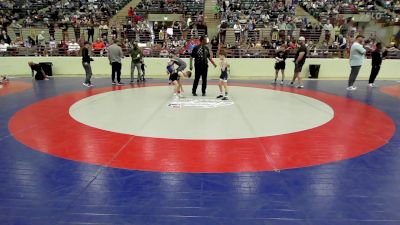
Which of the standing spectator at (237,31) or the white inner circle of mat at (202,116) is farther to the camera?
the standing spectator at (237,31)

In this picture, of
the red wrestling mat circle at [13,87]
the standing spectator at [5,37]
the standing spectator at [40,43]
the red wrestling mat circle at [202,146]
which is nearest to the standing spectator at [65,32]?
the standing spectator at [40,43]

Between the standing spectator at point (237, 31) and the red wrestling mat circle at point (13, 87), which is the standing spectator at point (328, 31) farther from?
the red wrestling mat circle at point (13, 87)

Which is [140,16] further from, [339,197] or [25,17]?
[339,197]

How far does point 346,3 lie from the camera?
928 inches

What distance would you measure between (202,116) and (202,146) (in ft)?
6.71

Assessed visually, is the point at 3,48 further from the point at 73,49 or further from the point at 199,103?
the point at 199,103

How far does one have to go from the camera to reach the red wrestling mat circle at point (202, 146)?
198 inches

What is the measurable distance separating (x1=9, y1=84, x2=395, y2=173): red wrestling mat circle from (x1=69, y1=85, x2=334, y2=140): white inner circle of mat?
0.32 metres

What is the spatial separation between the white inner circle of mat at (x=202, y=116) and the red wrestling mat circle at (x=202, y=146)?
32 cm

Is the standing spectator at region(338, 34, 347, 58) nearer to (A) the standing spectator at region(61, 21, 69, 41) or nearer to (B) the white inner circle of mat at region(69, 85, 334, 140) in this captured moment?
(B) the white inner circle of mat at region(69, 85, 334, 140)

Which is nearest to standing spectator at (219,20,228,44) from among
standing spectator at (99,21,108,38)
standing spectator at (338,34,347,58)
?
standing spectator at (338,34,347,58)

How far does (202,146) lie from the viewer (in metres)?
5.75

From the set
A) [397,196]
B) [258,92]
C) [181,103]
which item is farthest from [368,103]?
[397,196]

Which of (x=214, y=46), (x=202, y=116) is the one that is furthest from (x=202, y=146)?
(x=214, y=46)
